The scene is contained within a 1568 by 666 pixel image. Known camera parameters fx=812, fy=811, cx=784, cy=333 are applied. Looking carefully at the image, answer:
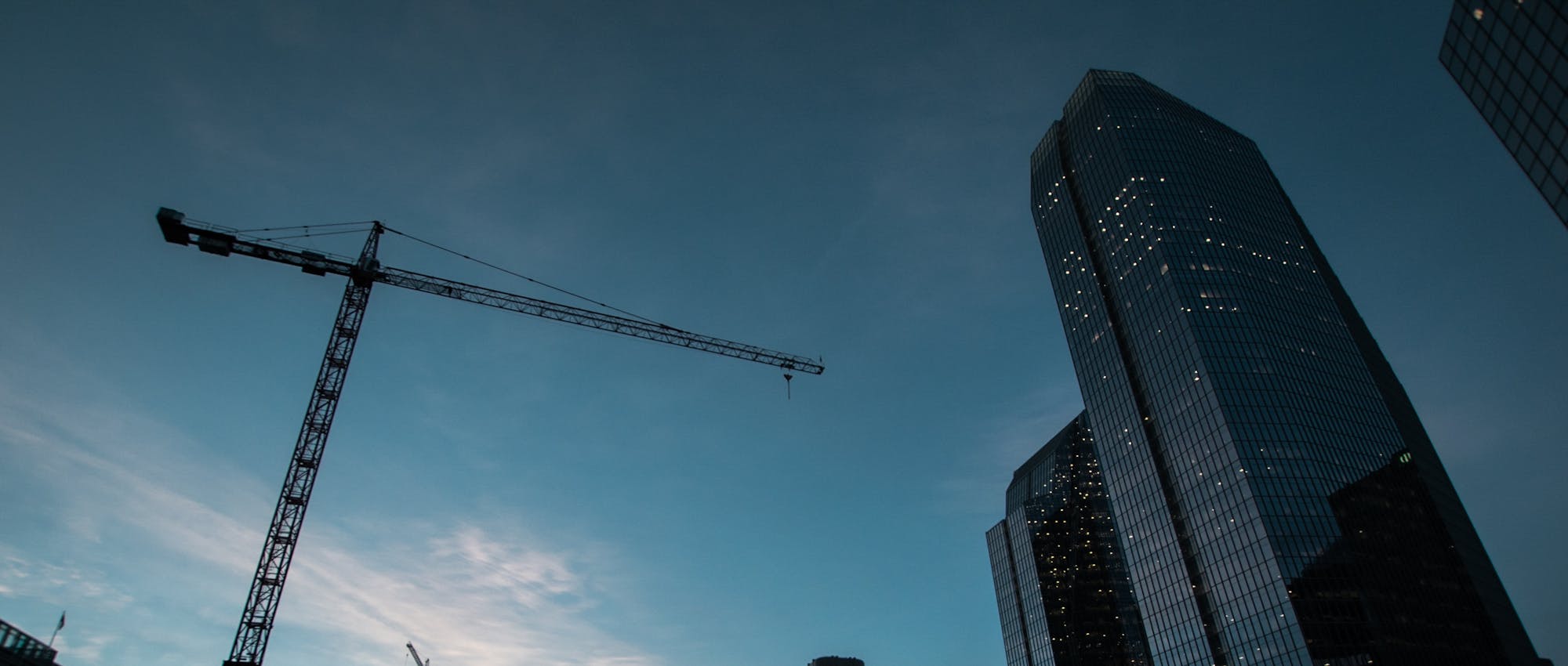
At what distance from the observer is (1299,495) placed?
326 feet

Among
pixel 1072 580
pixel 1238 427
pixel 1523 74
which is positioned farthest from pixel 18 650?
pixel 1072 580

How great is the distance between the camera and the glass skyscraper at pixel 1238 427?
9656 cm

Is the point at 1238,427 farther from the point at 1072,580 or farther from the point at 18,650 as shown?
the point at 18,650

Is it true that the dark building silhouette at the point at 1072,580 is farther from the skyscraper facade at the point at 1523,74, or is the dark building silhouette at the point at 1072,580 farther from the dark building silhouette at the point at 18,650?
the dark building silhouette at the point at 18,650

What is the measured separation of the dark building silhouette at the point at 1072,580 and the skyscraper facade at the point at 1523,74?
443ft

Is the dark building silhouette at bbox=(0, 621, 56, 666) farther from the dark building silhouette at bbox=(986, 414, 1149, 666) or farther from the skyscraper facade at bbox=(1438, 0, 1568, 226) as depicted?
the dark building silhouette at bbox=(986, 414, 1149, 666)

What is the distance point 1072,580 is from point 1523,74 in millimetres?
154312

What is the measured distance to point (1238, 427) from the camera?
102812mm

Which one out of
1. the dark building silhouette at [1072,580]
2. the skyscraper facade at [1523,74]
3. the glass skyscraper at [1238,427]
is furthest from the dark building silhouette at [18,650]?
the dark building silhouette at [1072,580]

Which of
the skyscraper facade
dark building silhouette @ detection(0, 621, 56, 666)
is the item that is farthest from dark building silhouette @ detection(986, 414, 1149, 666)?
dark building silhouette @ detection(0, 621, 56, 666)

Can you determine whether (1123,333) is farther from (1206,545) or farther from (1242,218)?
(1206,545)

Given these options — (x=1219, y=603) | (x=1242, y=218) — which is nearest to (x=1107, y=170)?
(x=1242, y=218)

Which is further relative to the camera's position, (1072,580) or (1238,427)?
(1072,580)

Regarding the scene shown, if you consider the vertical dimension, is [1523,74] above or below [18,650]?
above
